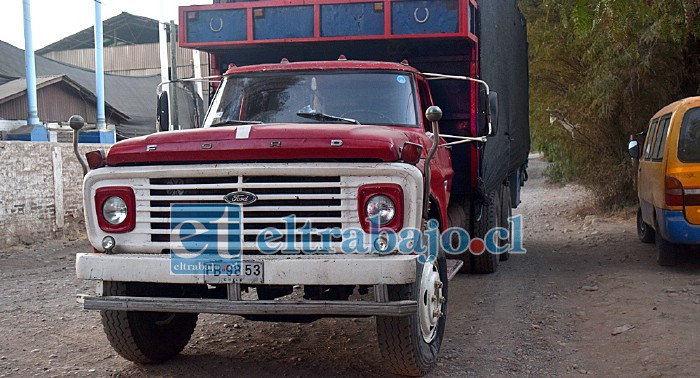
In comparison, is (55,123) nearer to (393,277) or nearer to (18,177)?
(18,177)

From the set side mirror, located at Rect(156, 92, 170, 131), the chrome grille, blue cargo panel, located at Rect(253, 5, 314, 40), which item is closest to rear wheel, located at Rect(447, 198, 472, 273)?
blue cargo panel, located at Rect(253, 5, 314, 40)

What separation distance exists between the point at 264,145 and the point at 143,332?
1.65 meters

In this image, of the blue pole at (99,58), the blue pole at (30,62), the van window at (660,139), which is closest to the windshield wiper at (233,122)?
the van window at (660,139)

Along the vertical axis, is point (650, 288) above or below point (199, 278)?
below

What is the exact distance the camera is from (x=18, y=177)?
1232 centimetres

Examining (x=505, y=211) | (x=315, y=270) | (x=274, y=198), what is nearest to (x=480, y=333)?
(x=315, y=270)

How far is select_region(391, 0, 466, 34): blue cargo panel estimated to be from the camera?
7070 millimetres

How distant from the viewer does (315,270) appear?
452 cm

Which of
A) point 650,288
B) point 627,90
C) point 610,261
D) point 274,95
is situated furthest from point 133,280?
point 627,90

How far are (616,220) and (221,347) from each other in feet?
35.1

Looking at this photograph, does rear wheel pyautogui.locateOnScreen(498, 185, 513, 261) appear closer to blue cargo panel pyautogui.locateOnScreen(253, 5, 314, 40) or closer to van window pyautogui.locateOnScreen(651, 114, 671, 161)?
van window pyautogui.locateOnScreen(651, 114, 671, 161)

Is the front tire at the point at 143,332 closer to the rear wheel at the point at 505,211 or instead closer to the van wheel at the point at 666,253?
the rear wheel at the point at 505,211

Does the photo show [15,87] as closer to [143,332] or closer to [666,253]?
[666,253]

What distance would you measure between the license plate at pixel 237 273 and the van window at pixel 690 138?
5278 mm
